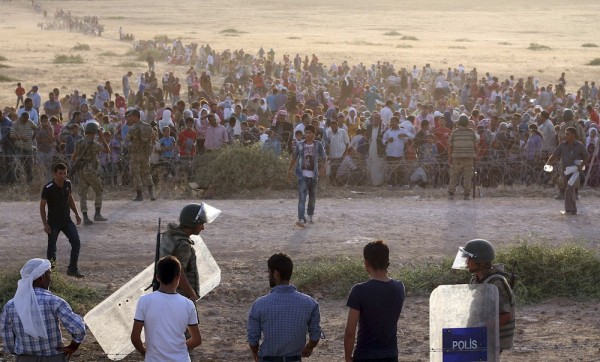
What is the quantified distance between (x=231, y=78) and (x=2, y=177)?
19.4 meters

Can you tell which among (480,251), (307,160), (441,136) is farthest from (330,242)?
(480,251)

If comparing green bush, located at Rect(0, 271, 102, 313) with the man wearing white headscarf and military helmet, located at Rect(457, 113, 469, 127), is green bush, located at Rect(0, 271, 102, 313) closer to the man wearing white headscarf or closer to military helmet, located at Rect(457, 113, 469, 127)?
the man wearing white headscarf

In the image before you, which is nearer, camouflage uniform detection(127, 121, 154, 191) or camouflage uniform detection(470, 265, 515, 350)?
camouflage uniform detection(470, 265, 515, 350)

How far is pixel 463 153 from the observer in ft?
53.1

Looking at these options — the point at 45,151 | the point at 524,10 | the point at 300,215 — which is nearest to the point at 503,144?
the point at 300,215

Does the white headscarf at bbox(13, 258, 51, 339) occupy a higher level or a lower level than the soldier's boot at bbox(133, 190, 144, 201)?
higher

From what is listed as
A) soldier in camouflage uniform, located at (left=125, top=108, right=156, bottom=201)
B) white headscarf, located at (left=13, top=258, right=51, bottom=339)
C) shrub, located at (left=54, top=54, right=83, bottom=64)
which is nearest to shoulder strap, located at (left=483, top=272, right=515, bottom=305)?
white headscarf, located at (left=13, top=258, right=51, bottom=339)

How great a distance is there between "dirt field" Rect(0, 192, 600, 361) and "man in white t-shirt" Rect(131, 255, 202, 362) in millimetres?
2669

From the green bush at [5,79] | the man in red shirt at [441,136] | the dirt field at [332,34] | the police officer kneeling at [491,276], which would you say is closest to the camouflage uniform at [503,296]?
the police officer kneeling at [491,276]

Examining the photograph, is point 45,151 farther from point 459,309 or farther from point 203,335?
point 459,309

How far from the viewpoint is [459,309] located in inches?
265

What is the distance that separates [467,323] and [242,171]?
10606 mm

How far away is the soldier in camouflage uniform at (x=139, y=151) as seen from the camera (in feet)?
50.7

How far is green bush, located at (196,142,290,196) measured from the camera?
56.1 feet
